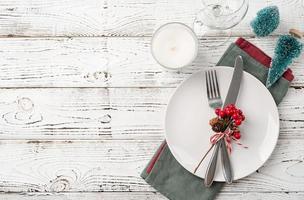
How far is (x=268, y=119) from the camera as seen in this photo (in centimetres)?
101

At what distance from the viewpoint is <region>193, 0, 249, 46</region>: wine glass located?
40.7 inches

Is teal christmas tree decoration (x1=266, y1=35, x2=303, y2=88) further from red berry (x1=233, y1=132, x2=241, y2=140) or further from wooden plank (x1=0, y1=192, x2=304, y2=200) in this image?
wooden plank (x1=0, y1=192, x2=304, y2=200)

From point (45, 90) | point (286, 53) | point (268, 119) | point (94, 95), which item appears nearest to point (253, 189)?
point (268, 119)

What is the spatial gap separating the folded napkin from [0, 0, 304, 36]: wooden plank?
2.0 inches

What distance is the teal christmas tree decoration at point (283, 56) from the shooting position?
39.9 inches

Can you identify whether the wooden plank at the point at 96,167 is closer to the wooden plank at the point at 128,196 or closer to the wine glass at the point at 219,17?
the wooden plank at the point at 128,196

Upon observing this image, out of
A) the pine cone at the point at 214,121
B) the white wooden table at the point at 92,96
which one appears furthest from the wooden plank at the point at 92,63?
the pine cone at the point at 214,121

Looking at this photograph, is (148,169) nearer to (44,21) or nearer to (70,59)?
(70,59)

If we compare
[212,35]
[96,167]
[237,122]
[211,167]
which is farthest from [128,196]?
Result: [212,35]

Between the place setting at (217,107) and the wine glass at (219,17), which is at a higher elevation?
the wine glass at (219,17)

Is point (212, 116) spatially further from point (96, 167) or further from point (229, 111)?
point (96, 167)

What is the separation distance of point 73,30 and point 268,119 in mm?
478

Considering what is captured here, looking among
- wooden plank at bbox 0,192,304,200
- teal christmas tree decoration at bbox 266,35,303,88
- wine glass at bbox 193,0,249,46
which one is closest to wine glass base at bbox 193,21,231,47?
wine glass at bbox 193,0,249,46

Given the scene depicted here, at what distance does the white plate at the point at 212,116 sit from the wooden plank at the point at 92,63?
0.05 m
